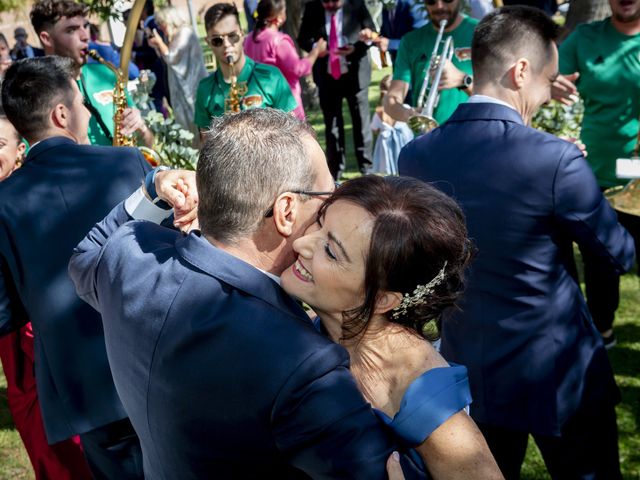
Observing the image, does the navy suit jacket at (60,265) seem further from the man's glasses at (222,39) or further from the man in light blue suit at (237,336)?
the man's glasses at (222,39)

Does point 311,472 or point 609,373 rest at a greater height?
point 311,472

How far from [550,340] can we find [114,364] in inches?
68.7

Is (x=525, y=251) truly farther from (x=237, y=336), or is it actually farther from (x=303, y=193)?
(x=237, y=336)

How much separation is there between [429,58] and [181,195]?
11.7 feet

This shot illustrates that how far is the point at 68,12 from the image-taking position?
206 inches

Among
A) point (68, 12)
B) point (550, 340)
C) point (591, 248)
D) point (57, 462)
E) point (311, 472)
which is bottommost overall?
point (57, 462)

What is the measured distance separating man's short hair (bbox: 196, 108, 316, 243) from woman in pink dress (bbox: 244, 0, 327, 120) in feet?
18.7

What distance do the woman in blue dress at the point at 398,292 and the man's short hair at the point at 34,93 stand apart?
Answer: 1810mm

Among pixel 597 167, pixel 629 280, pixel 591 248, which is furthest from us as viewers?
pixel 629 280

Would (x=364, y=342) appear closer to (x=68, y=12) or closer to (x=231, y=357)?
(x=231, y=357)

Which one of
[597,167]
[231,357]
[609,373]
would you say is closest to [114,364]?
[231,357]

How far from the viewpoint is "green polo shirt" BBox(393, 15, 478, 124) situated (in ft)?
17.3

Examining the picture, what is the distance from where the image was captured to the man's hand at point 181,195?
89.6 inches

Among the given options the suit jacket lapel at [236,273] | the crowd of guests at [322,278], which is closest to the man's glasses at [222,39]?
the crowd of guests at [322,278]
